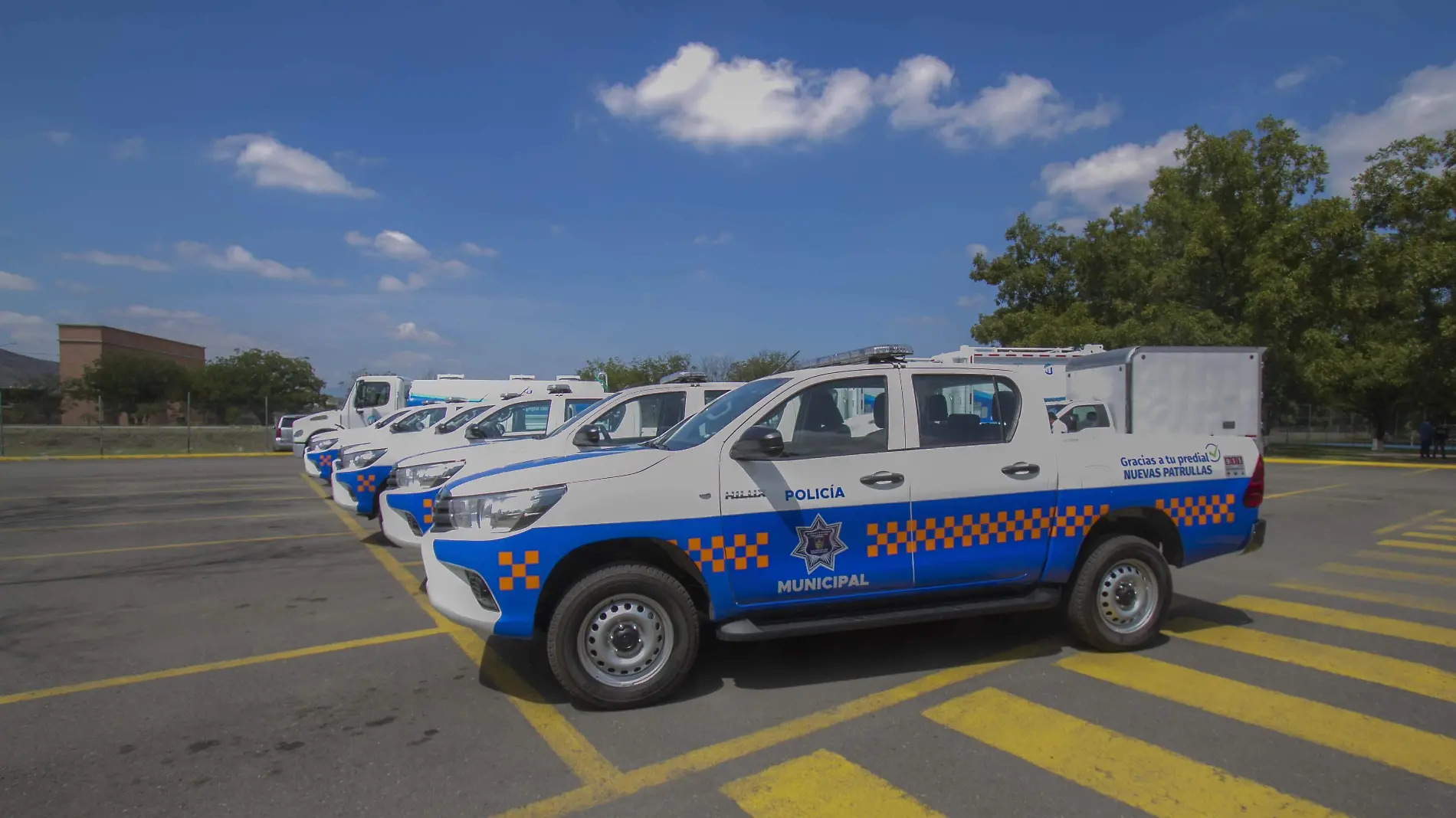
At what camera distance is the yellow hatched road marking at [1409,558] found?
8867mm

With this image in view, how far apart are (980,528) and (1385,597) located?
15.9 ft

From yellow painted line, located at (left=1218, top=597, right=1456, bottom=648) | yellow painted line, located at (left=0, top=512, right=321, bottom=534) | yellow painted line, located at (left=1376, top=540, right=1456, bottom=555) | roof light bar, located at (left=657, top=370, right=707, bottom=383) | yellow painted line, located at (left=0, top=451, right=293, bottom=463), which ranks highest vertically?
roof light bar, located at (left=657, top=370, right=707, bottom=383)

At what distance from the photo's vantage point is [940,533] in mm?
4980

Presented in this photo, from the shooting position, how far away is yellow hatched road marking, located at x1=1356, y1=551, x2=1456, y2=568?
8867 mm

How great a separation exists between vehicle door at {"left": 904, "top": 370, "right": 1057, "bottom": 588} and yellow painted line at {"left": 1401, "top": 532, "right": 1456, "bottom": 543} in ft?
29.1

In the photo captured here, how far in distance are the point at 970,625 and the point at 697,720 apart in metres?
2.74

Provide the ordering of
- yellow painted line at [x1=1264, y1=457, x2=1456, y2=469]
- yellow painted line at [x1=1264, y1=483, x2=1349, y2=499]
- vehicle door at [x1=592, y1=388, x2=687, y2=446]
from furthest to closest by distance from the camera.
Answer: yellow painted line at [x1=1264, y1=457, x2=1456, y2=469]
yellow painted line at [x1=1264, y1=483, x2=1349, y2=499]
vehicle door at [x1=592, y1=388, x2=687, y2=446]

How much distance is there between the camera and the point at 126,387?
56.9 m

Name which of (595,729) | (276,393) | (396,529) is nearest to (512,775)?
(595,729)

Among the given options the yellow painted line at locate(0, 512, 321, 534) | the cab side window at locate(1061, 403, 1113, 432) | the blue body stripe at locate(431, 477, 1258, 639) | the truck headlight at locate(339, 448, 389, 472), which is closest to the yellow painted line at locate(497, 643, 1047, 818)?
the blue body stripe at locate(431, 477, 1258, 639)

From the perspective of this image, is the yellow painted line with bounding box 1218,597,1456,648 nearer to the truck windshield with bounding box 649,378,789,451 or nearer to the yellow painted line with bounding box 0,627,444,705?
the truck windshield with bounding box 649,378,789,451

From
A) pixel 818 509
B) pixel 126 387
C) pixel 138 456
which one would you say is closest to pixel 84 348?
pixel 126 387

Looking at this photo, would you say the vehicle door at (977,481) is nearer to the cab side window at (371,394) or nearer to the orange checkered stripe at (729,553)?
the orange checkered stripe at (729,553)

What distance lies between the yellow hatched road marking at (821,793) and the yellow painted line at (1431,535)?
10.9 metres
